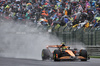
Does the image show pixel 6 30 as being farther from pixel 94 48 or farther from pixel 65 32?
pixel 94 48

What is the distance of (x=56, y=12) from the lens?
28453 millimetres

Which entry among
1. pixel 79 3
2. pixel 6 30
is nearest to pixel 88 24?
pixel 79 3

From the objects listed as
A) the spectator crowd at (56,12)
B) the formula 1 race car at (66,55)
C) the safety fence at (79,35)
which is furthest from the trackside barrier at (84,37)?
the formula 1 race car at (66,55)

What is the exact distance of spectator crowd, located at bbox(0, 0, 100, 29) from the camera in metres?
24.1

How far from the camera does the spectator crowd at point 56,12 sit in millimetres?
24078

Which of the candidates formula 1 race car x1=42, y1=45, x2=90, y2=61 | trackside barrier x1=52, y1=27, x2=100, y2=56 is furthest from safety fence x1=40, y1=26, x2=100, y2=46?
formula 1 race car x1=42, y1=45, x2=90, y2=61

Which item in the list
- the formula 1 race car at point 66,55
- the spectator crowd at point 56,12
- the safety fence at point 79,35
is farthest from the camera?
the spectator crowd at point 56,12

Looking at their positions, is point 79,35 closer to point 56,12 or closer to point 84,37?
point 84,37

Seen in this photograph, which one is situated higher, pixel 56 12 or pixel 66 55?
pixel 56 12

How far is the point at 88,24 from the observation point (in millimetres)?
22891

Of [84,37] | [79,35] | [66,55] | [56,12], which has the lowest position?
[66,55]

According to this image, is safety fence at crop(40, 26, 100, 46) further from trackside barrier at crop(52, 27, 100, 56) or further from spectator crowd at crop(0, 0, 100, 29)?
spectator crowd at crop(0, 0, 100, 29)

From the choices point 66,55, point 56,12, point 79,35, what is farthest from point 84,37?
point 56,12

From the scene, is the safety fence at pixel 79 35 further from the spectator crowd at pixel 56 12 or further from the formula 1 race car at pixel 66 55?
the formula 1 race car at pixel 66 55
